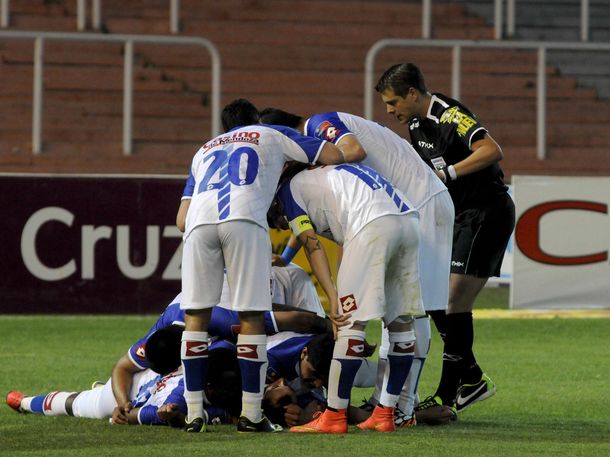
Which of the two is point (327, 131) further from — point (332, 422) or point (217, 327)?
point (332, 422)

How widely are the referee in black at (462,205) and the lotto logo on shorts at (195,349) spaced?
55.4 inches

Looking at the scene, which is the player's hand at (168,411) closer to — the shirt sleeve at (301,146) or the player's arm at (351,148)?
the shirt sleeve at (301,146)

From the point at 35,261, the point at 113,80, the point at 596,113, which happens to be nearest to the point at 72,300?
the point at 35,261

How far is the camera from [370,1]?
1980cm

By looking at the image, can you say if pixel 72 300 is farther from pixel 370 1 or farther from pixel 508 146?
pixel 370 1

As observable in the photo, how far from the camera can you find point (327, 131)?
7254 mm

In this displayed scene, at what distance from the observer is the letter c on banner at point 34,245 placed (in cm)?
1345

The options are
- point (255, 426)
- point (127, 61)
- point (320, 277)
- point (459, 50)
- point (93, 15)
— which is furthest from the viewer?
point (93, 15)

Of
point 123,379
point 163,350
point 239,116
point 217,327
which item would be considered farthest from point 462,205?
point 123,379

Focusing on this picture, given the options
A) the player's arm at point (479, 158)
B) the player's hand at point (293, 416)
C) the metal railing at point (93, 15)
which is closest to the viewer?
the player's hand at point (293, 416)

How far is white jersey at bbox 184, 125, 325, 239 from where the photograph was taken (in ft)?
22.1

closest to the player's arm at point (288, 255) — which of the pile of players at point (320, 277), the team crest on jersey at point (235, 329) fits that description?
the pile of players at point (320, 277)

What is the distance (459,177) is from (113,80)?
33.4 ft

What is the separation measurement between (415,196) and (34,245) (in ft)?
22.5
